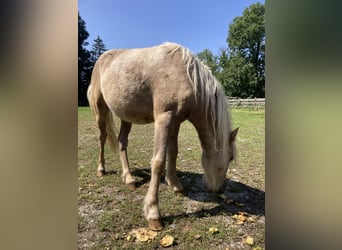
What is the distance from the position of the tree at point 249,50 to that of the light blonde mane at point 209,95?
24 centimetres

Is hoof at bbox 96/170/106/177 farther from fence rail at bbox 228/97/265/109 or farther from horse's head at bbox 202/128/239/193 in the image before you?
fence rail at bbox 228/97/265/109

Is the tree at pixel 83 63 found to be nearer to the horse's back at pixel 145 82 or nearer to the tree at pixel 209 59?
the horse's back at pixel 145 82

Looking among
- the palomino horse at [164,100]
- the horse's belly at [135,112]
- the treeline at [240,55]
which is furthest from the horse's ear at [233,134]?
the horse's belly at [135,112]

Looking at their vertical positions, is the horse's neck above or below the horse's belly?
below

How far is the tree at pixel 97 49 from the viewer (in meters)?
1.27

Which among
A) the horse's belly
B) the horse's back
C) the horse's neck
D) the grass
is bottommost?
the grass

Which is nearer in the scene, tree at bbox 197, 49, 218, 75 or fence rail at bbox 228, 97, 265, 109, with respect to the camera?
fence rail at bbox 228, 97, 265, 109

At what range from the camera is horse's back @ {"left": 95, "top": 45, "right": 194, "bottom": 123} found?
61.5 inches

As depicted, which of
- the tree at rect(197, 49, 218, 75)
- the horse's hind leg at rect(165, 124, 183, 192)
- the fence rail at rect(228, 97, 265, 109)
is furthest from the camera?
the horse's hind leg at rect(165, 124, 183, 192)

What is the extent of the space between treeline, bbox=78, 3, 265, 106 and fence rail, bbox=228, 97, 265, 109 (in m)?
0.03

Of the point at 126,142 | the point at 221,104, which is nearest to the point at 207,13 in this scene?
the point at 221,104

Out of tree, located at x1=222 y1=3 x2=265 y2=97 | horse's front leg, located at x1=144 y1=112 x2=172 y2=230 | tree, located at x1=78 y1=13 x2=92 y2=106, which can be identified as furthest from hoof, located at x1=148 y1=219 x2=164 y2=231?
tree, located at x1=222 y1=3 x2=265 y2=97

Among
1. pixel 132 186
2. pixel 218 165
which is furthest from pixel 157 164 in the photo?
pixel 218 165
